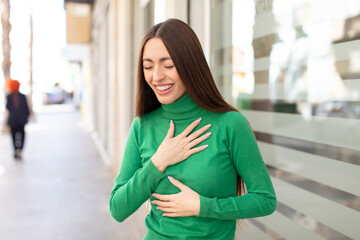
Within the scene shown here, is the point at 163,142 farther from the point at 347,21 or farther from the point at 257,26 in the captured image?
the point at 257,26

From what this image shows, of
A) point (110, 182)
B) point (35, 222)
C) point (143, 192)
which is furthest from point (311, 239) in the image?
point (110, 182)

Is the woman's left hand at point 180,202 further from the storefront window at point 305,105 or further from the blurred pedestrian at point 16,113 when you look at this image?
the blurred pedestrian at point 16,113

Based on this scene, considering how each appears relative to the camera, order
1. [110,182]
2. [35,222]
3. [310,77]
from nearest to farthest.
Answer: [310,77]
[35,222]
[110,182]

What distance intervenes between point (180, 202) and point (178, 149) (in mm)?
170

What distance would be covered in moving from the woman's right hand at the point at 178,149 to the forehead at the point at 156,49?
0.26m

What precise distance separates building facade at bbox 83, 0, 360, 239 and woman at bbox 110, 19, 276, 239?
18.7 inches

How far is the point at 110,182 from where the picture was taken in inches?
249

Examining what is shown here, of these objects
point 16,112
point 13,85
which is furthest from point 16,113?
point 13,85

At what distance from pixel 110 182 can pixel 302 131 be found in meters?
4.90

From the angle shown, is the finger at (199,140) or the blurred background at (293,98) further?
the blurred background at (293,98)

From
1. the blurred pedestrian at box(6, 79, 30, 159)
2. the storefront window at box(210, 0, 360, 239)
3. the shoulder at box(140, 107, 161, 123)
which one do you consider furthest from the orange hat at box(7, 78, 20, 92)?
the shoulder at box(140, 107, 161, 123)

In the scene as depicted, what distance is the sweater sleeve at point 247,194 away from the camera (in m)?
1.22

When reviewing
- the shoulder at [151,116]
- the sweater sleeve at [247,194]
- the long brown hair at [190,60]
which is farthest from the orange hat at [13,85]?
the sweater sleeve at [247,194]

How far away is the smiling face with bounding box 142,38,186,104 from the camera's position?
130 centimetres
